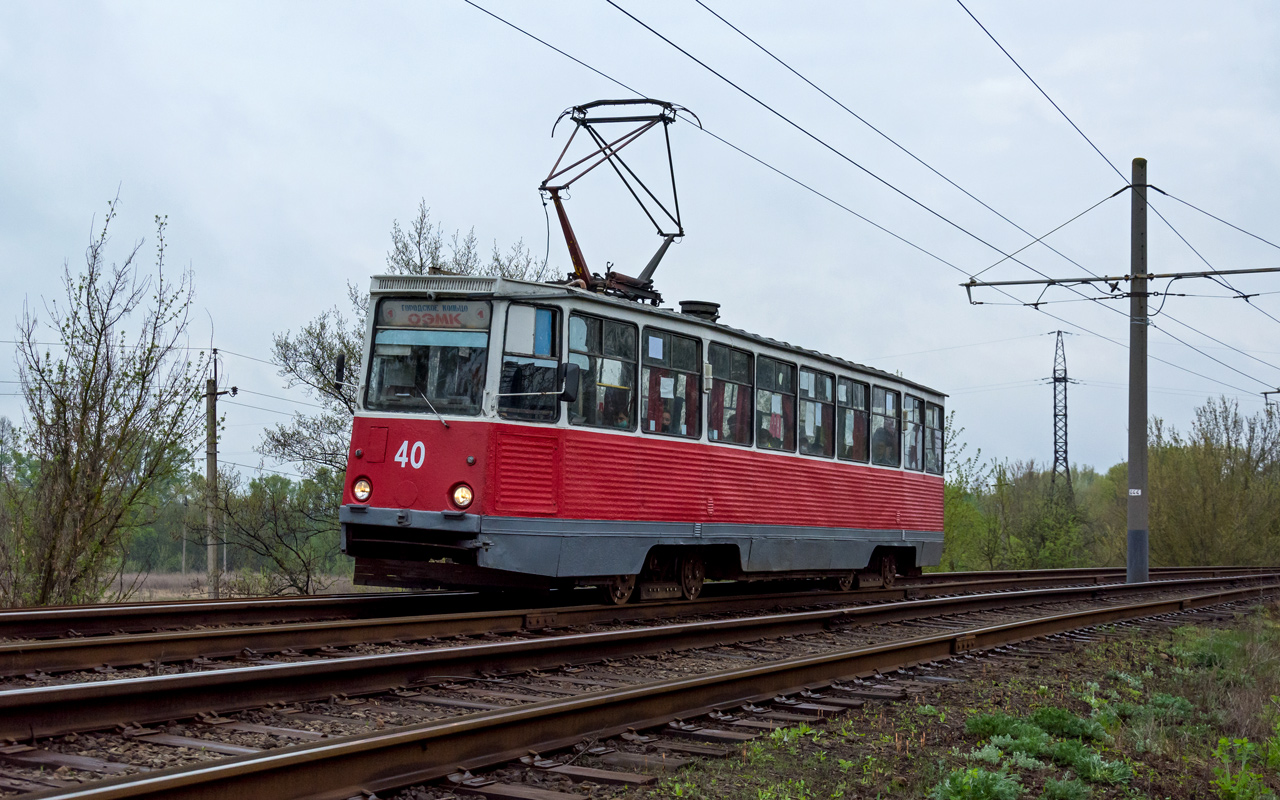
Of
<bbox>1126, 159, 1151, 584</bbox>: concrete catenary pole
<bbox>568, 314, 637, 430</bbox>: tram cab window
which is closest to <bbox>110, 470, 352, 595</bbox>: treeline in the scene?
<bbox>568, 314, 637, 430</bbox>: tram cab window

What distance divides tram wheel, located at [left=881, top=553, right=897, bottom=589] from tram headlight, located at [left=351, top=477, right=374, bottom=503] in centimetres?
923

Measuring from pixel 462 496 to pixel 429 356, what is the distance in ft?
4.74

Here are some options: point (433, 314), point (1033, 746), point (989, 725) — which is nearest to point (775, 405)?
point (433, 314)

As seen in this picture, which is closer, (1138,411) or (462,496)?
(462,496)

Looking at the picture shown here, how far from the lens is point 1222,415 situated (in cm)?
4050

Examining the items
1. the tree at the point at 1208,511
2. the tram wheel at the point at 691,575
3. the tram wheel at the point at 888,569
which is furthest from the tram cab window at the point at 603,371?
the tree at the point at 1208,511

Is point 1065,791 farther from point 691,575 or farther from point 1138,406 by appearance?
point 1138,406

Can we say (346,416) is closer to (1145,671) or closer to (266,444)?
(266,444)

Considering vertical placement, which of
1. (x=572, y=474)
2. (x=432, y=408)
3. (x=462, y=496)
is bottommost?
(x=462, y=496)

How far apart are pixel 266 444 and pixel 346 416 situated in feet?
5.68

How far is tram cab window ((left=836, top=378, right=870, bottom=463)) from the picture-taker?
15.4 metres

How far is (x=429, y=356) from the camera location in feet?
35.1

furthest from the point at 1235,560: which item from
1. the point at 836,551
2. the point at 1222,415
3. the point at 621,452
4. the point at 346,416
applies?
the point at 621,452

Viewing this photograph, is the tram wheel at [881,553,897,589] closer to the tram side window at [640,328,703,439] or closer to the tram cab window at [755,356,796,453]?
the tram cab window at [755,356,796,453]
